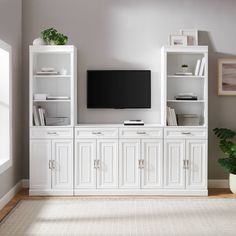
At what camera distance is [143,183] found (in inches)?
239

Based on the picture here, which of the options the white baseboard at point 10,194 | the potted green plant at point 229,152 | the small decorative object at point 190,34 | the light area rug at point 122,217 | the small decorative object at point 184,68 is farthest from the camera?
the small decorative object at point 190,34

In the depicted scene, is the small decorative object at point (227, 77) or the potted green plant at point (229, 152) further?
the small decorative object at point (227, 77)

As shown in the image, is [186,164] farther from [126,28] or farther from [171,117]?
[126,28]

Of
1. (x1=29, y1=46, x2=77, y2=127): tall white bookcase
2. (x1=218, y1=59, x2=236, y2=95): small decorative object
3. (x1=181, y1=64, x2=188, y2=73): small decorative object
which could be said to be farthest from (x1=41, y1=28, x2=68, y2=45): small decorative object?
(x1=218, y1=59, x2=236, y2=95): small decorative object

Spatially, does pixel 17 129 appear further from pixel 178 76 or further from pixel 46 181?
pixel 178 76

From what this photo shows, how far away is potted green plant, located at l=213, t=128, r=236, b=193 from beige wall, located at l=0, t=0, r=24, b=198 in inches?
104

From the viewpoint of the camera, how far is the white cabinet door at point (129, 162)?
19.8 ft

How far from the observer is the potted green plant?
19.7ft

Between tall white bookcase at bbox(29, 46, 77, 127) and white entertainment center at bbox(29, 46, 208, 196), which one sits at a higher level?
tall white bookcase at bbox(29, 46, 77, 127)

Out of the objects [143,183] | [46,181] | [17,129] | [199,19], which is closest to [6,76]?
[17,129]

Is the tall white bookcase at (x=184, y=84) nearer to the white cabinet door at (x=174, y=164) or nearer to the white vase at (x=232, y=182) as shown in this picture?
the white cabinet door at (x=174, y=164)

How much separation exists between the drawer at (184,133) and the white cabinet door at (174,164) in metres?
0.08

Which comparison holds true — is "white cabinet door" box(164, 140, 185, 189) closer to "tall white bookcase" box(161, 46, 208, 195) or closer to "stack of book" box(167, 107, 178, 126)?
"tall white bookcase" box(161, 46, 208, 195)

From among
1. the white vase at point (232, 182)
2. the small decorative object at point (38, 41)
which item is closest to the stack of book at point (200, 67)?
the white vase at point (232, 182)
